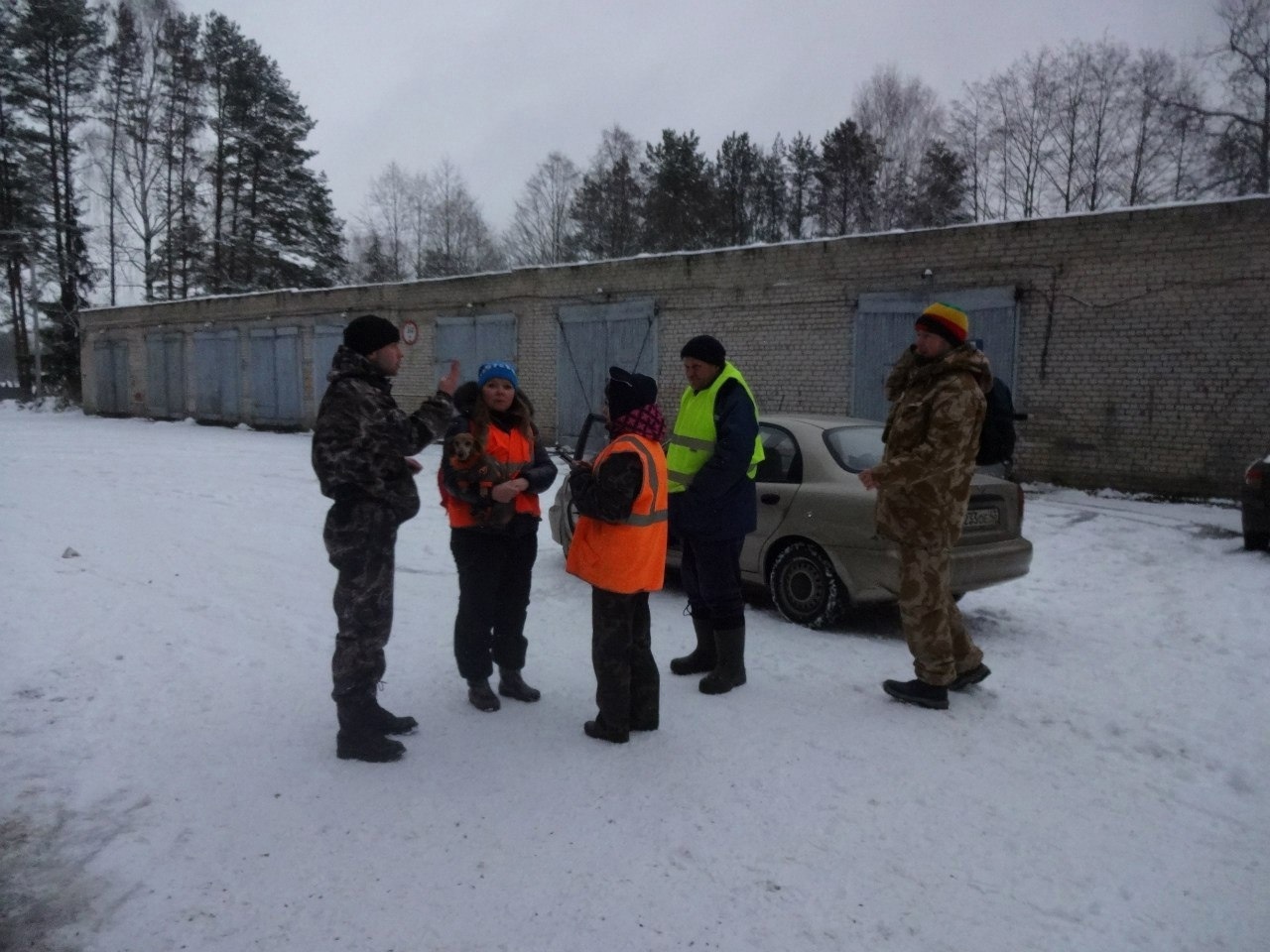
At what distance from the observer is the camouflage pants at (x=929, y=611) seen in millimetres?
3916

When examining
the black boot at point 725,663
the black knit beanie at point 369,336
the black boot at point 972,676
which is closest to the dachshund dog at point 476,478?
the black knit beanie at point 369,336

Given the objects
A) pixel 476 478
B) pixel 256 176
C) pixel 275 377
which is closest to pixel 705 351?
pixel 476 478

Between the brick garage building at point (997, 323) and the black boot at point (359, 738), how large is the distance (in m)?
10.6

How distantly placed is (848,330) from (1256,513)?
648 cm

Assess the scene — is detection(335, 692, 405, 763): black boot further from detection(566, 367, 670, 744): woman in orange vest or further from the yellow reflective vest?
the yellow reflective vest

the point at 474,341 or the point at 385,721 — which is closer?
the point at 385,721

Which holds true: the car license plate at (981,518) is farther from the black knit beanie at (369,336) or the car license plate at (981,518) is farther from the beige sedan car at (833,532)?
the black knit beanie at (369,336)

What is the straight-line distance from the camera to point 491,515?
367 centimetres

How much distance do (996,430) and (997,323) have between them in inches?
342

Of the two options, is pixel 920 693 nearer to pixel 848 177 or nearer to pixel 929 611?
pixel 929 611

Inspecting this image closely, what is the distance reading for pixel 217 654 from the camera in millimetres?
4633

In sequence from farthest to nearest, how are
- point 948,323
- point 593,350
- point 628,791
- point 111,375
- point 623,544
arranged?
point 111,375 < point 593,350 < point 948,323 < point 623,544 < point 628,791

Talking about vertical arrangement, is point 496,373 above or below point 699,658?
above

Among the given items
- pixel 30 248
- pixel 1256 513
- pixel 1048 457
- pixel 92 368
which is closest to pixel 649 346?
pixel 1048 457
